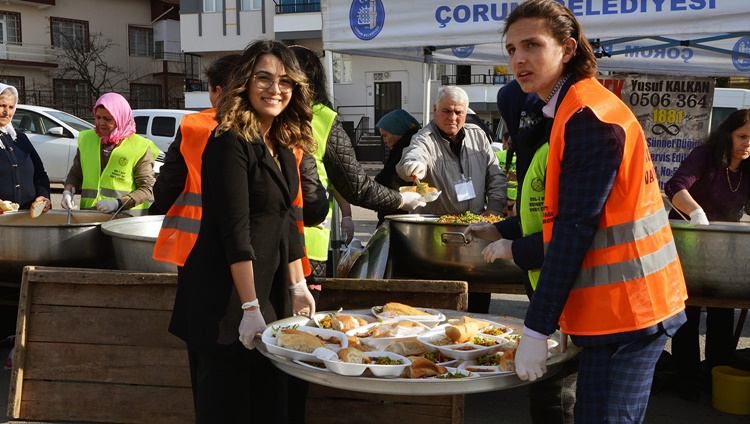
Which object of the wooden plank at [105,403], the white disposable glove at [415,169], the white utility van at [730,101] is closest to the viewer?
the wooden plank at [105,403]

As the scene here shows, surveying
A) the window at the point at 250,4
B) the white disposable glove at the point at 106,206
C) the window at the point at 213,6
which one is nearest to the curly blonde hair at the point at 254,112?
the white disposable glove at the point at 106,206

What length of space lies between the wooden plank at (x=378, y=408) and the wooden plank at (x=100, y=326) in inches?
28.2

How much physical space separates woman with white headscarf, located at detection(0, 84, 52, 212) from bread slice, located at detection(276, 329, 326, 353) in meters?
3.35

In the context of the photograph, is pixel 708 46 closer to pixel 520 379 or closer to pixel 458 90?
pixel 458 90

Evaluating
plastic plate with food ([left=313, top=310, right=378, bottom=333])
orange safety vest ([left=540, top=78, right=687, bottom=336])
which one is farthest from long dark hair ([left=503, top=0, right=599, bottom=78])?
plastic plate with food ([left=313, top=310, right=378, bottom=333])

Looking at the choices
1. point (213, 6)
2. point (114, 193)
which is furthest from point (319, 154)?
point (213, 6)

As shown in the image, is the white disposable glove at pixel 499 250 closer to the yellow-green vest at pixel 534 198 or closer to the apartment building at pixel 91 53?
the yellow-green vest at pixel 534 198

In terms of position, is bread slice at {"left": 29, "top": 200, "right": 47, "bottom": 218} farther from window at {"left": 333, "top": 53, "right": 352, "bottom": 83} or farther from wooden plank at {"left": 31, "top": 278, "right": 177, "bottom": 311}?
window at {"left": 333, "top": 53, "right": 352, "bottom": 83}

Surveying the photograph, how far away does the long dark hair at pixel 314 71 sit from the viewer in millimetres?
3221

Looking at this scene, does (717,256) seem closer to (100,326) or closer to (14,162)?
(100,326)

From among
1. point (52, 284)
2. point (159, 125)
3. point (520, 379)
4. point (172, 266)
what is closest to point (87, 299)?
point (52, 284)

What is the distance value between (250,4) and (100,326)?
112 feet

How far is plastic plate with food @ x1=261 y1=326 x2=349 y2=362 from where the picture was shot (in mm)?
2242

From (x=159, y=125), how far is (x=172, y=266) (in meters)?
14.4
